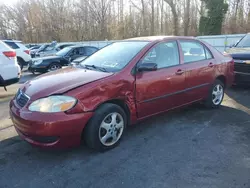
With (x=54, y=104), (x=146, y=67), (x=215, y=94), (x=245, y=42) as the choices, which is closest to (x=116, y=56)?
(x=146, y=67)

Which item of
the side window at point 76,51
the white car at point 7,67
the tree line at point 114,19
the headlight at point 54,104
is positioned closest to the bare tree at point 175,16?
the tree line at point 114,19

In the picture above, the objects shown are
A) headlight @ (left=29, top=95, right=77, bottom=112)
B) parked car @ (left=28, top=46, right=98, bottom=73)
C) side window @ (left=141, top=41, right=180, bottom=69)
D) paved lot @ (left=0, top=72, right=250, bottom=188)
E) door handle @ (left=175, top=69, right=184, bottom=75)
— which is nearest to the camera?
paved lot @ (left=0, top=72, right=250, bottom=188)

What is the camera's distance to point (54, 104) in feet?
9.00

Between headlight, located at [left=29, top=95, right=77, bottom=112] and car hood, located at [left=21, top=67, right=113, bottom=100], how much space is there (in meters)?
0.09

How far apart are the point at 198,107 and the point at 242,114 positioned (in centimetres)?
88

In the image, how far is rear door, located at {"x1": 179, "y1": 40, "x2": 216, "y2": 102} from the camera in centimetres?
415

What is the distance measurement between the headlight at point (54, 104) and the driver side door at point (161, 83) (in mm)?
1070

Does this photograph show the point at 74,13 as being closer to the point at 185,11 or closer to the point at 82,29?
the point at 82,29

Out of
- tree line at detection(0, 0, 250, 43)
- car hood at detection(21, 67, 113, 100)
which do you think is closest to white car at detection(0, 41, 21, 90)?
car hood at detection(21, 67, 113, 100)

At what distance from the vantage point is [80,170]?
9.05 feet

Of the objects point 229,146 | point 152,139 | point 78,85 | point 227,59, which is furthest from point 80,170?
point 227,59

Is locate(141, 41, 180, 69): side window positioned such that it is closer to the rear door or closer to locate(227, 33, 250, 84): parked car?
the rear door

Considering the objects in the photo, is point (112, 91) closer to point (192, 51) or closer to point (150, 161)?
point (150, 161)

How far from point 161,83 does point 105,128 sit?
3.96ft
